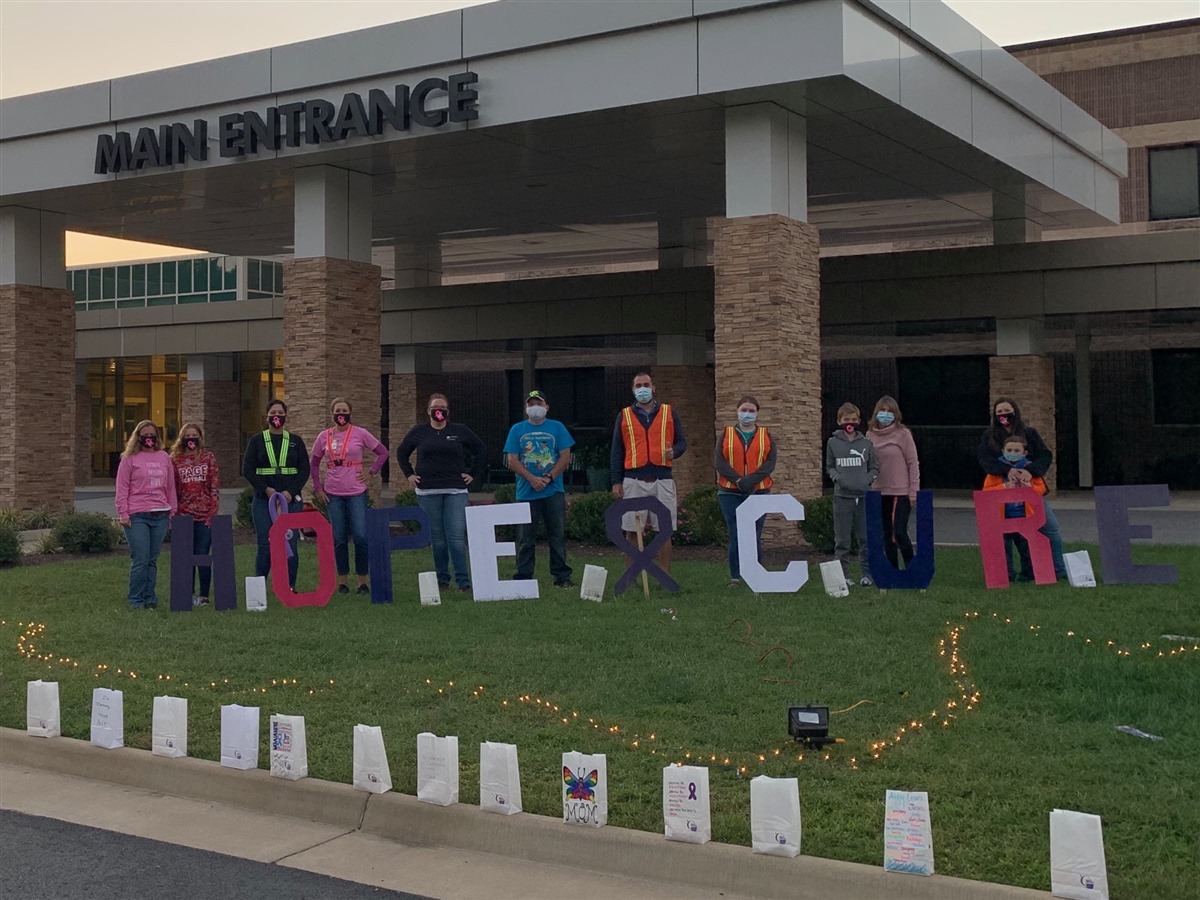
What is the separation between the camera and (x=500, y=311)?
32844 millimetres

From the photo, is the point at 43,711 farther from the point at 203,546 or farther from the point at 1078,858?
the point at 1078,858

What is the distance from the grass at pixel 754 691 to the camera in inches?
237

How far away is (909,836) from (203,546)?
967 centimetres

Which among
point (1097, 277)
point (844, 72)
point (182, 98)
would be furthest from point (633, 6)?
point (1097, 277)

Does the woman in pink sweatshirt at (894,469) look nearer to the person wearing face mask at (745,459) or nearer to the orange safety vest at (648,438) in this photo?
the person wearing face mask at (745,459)

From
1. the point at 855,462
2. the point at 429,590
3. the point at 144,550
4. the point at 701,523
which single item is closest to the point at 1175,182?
the point at 701,523

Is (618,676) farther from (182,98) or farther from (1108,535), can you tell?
(182,98)

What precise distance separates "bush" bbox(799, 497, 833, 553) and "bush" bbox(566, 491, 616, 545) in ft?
10.3

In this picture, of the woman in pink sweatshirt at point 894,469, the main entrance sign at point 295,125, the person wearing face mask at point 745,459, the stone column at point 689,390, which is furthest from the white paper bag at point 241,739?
the stone column at point 689,390

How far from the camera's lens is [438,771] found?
6.37 m

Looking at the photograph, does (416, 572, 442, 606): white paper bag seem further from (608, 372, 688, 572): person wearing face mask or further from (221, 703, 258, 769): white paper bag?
(221, 703, 258, 769): white paper bag

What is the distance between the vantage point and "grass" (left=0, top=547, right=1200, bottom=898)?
6008 millimetres

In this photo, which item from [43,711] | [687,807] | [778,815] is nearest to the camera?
[778,815]

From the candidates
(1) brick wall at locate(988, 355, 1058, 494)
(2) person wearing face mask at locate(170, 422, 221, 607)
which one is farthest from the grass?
(1) brick wall at locate(988, 355, 1058, 494)
